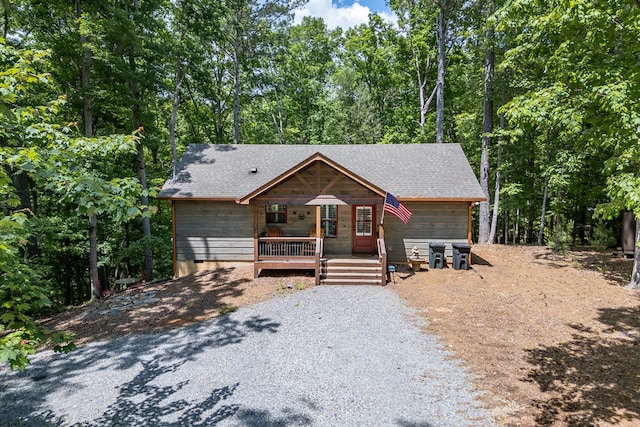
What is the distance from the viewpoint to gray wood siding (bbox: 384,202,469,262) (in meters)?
12.9

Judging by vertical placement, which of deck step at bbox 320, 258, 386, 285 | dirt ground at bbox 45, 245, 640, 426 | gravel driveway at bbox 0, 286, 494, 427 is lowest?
gravel driveway at bbox 0, 286, 494, 427

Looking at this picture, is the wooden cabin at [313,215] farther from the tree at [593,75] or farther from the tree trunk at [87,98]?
the tree at [593,75]

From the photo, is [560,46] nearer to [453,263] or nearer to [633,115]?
[633,115]

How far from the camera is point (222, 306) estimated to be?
9.73m

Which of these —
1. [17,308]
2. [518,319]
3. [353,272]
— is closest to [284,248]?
[353,272]

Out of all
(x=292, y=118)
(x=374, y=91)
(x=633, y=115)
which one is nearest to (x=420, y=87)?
(x=374, y=91)

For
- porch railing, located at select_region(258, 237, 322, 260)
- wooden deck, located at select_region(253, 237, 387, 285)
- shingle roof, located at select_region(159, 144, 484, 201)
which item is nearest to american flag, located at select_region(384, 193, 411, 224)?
wooden deck, located at select_region(253, 237, 387, 285)

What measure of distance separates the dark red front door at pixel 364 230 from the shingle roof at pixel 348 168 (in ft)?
4.09

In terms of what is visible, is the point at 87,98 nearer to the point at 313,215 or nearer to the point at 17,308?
the point at 313,215

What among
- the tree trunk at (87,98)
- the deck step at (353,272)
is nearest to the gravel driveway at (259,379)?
the deck step at (353,272)

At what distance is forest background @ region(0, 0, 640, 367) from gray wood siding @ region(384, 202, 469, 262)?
3.35 m

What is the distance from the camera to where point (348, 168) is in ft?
48.3

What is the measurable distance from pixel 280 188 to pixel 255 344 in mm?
6059

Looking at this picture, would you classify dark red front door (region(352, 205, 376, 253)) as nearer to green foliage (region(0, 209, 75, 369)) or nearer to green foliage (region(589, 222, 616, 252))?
green foliage (region(589, 222, 616, 252))
